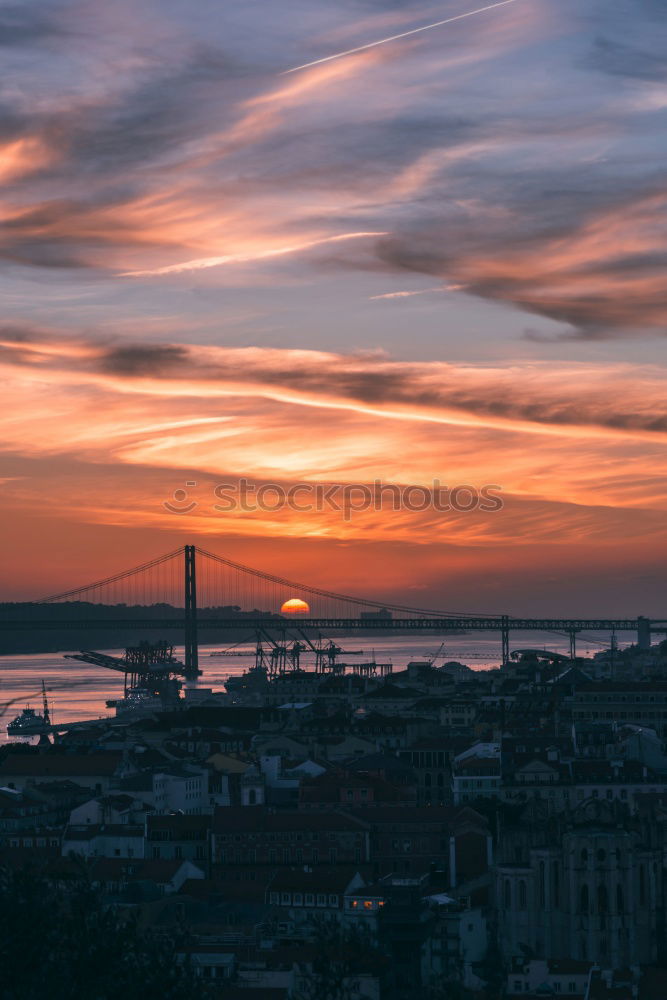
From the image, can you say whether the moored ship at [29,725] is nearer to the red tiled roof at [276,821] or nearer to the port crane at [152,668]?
the port crane at [152,668]

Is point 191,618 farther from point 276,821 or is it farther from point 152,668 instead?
point 276,821

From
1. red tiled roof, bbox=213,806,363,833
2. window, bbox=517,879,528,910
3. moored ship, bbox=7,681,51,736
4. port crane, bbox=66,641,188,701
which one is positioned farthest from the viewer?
port crane, bbox=66,641,188,701

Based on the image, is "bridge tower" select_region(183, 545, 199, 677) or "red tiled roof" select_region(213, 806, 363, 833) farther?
"bridge tower" select_region(183, 545, 199, 677)

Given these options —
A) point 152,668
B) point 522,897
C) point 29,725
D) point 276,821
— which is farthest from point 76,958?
point 152,668

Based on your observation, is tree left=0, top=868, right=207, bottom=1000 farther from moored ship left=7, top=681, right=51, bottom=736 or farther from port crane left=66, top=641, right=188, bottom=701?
port crane left=66, top=641, right=188, bottom=701

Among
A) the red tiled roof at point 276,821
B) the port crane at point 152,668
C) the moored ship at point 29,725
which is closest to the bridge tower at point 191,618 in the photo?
the port crane at point 152,668

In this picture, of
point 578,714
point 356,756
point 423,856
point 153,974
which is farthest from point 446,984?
point 578,714

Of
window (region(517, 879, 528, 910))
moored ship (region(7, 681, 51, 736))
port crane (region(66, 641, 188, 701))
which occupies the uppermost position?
port crane (region(66, 641, 188, 701))

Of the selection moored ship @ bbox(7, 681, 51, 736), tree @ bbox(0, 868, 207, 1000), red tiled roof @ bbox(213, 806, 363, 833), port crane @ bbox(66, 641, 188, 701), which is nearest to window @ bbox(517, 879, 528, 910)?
red tiled roof @ bbox(213, 806, 363, 833)

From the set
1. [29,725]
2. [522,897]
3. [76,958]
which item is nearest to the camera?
[76,958]
